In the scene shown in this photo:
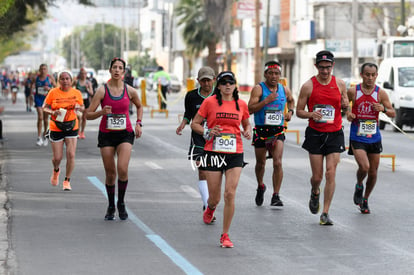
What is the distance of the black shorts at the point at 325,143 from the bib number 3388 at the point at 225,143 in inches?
69.1

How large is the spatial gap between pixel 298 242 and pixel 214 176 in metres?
1.05

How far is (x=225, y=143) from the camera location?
9844mm

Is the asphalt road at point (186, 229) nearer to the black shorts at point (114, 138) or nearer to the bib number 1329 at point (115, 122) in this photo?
the black shorts at point (114, 138)

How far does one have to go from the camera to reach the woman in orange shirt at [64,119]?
14547 millimetres

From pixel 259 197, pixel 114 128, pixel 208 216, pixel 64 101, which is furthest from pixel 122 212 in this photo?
pixel 64 101

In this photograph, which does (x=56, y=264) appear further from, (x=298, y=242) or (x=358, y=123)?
(x=358, y=123)

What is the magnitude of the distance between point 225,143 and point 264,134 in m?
2.70

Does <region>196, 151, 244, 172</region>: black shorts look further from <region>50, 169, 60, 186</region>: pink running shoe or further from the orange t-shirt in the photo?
<region>50, 169, 60, 186</region>: pink running shoe

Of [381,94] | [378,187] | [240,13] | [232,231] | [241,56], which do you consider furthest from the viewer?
[241,56]

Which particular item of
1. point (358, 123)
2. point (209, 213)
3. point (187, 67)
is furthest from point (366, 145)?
point (187, 67)

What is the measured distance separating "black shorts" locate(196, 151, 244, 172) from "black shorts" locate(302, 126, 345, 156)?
1721 mm

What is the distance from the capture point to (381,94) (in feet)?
39.7

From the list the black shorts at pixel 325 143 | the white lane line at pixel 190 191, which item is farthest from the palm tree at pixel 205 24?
the black shorts at pixel 325 143

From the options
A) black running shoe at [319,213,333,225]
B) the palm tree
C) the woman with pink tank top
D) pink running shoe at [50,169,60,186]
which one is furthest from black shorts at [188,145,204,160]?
the palm tree
